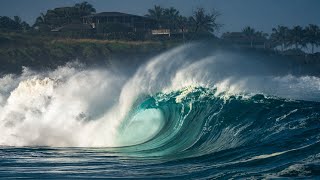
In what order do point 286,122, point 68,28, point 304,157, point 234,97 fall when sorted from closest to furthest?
point 304,157, point 286,122, point 234,97, point 68,28

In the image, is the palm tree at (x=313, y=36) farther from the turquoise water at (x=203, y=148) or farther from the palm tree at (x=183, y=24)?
the turquoise water at (x=203, y=148)

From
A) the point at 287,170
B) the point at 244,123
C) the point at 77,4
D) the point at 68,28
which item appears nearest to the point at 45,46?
the point at 68,28

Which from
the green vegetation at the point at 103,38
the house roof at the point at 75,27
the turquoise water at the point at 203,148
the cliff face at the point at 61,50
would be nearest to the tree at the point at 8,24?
the green vegetation at the point at 103,38

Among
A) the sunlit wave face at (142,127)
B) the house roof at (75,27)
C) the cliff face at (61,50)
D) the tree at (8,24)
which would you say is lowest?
the sunlit wave face at (142,127)

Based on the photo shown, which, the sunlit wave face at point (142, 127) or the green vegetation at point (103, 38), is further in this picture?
the green vegetation at point (103, 38)

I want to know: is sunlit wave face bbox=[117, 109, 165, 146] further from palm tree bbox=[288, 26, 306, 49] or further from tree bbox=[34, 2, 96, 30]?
palm tree bbox=[288, 26, 306, 49]

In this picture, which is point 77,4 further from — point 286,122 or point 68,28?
point 286,122

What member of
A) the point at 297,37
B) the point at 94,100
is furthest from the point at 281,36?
the point at 94,100
